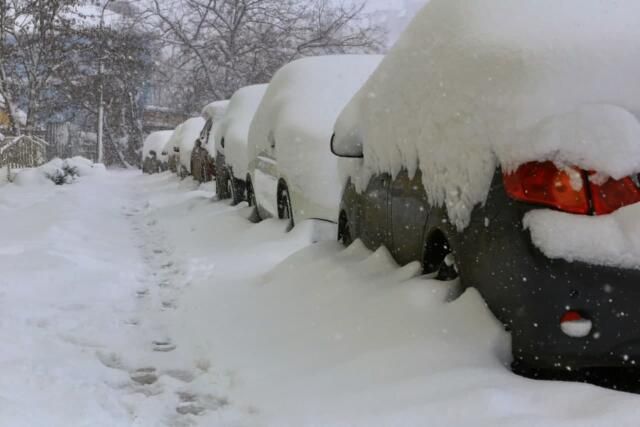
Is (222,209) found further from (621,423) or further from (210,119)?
(621,423)

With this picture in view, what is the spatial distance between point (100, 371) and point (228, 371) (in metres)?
0.70

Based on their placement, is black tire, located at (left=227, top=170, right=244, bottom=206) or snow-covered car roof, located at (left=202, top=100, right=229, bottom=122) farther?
snow-covered car roof, located at (left=202, top=100, right=229, bottom=122)

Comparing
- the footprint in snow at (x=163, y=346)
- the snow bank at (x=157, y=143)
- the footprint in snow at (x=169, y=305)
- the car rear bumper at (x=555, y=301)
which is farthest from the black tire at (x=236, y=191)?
the snow bank at (x=157, y=143)

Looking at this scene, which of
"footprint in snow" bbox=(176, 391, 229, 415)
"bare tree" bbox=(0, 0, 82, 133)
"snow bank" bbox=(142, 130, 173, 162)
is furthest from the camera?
"snow bank" bbox=(142, 130, 173, 162)

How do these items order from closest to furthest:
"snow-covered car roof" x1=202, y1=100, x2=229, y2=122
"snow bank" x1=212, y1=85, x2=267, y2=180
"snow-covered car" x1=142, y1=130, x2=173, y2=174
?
"snow bank" x1=212, y1=85, x2=267, y2=180, "snow-covered car roof" x1=202, y1=100, x2=229, y2=122, "snow-covered car" x1=142, y1=130, x2=173, y2=174

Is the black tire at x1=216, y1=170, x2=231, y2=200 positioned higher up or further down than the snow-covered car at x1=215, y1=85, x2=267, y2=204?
further down

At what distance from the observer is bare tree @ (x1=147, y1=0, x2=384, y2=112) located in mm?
26859

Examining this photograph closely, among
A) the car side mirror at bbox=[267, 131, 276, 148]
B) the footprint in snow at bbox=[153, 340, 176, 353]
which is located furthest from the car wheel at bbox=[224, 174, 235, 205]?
the footprint in snow at bbox=[153, 340, 176, 353]

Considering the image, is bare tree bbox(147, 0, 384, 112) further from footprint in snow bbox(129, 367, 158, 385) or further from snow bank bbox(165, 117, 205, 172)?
footprint in snow bbox(129, 367, 158, 385)

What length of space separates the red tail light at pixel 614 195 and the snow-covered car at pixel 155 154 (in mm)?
27877

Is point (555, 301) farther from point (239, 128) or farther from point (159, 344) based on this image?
point (239, 128)

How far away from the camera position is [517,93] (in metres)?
2.88

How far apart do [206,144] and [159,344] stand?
11.6m

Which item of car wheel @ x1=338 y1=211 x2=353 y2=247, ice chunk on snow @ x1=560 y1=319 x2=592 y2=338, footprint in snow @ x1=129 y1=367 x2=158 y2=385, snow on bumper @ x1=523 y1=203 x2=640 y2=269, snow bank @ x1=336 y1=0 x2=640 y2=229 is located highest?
snow bank @ x1=336 y1=0 x2=640 y2=229
